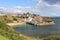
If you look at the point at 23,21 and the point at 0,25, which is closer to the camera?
the point at 0,25

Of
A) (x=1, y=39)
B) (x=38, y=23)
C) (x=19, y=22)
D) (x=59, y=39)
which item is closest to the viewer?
(x=1, y=39)

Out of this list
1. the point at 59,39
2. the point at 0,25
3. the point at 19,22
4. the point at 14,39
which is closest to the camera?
the point at 14,39

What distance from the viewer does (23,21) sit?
86000mm

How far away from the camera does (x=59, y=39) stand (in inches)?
781

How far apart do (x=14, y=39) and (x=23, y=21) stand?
71462mm

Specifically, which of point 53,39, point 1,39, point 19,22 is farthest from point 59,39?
point 19,22

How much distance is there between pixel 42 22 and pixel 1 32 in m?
63.1

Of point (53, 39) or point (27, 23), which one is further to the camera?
point (27, 23)

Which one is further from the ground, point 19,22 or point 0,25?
point 0,25

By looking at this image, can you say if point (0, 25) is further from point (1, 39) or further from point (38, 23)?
point (38, 23)

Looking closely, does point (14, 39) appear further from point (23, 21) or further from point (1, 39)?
point (23, 21)

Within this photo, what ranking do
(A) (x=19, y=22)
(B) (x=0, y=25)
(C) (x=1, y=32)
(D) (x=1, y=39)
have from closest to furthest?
(D) (x=1, y=39)
(C) (x=1, y=32)
(B) (x=0, y=25)
(A) (x=19, y=22)

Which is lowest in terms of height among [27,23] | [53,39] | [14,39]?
[27,23]

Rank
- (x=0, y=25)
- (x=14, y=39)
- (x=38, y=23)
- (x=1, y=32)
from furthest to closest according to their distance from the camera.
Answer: (x=38, y=23)
(x=0, y=25)
(x=1, y=32)
(x=14, y=39)
